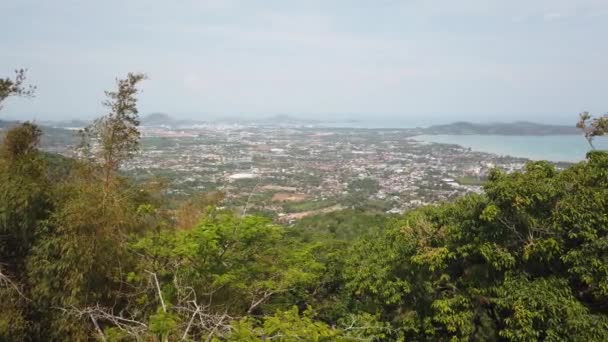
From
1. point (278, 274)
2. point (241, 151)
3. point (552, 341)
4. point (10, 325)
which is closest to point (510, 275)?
point (552, 341)

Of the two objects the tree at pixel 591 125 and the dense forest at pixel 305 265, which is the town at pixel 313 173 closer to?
the dense forest at pixel 305 265

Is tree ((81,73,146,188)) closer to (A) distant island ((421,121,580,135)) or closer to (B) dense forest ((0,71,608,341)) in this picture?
(B) dense forest ((0,71,608,341))

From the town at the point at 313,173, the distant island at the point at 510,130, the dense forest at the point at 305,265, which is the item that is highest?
the distant island at the point at 510,130

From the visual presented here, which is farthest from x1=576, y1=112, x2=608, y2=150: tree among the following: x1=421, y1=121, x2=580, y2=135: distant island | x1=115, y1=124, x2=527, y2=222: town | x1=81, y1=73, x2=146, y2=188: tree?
x1=421, y1=121, x2=580, y2=135: distant island

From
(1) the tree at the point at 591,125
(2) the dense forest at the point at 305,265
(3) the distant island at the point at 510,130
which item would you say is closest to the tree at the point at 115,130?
(2) the dense forest at the point at 305,265

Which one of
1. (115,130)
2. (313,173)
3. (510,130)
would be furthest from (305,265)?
→ (510,130)

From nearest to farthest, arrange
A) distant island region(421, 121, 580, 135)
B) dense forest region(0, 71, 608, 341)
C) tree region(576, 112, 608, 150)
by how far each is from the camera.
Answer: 1. dense forest region(0, 71, 608, 341)
2. tree region(576, 112, 608, 150)
3. distant island region(421, 121, 580, 135)
